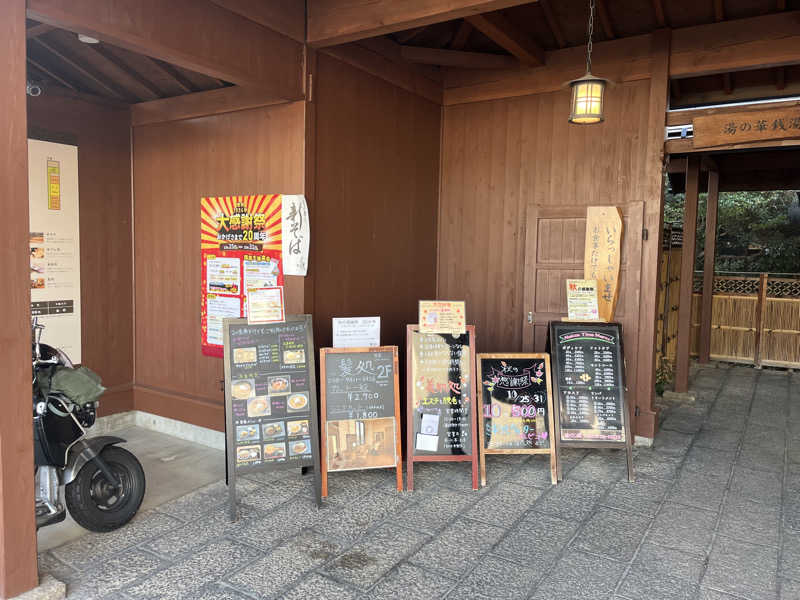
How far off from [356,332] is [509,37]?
2.39 metres

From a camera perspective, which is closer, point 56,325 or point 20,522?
point 20,522

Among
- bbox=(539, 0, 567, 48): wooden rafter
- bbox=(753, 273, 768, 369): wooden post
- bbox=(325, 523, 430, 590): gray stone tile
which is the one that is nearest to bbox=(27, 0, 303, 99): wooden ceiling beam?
bbox=(539, 0, 567, 48): wooden rafter

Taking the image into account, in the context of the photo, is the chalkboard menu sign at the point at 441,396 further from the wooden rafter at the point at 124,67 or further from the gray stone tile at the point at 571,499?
the wooden rafter at the point at 124,67

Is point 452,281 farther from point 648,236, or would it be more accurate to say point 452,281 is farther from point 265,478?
point 265,478

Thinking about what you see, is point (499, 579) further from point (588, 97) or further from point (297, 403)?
point (588, 97)

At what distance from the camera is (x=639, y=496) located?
373 cm

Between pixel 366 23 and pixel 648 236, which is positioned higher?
pixel 366 23

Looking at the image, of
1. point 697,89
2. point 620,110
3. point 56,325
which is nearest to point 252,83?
point 56,325

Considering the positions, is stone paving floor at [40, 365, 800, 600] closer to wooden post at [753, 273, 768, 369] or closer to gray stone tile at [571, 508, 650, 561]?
gray stone tile at [571, 508, 650, 561]

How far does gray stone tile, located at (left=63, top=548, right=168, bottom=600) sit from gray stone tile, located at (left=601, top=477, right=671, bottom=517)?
8.61 ft

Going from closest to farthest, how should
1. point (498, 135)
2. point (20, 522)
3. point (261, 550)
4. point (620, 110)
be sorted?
1. point (20, 522)
2. point (261, 550)
3. point (620, 110)
4. point (498, 135)

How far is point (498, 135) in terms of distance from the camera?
5.06 m

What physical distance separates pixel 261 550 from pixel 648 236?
3.52 metres

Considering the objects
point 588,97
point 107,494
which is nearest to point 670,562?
point 588,97
